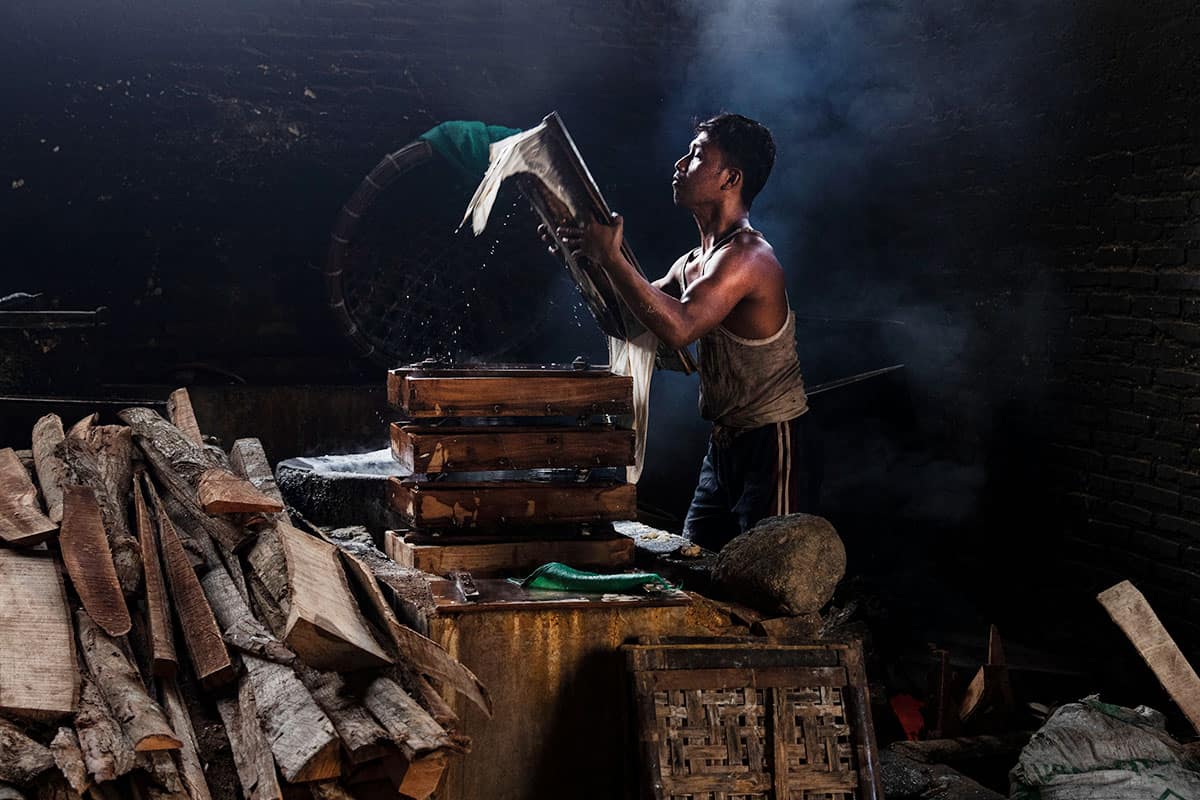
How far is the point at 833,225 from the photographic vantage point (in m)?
8.48

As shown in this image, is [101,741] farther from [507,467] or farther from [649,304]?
[649,304]

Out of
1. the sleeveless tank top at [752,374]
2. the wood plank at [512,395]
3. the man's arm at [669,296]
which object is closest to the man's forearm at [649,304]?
the man's arm at [669,296]

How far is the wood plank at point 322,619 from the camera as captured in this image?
2439mm

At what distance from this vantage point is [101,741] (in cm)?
228

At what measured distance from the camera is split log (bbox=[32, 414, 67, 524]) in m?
3.34

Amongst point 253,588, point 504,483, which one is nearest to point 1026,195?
point 504,483

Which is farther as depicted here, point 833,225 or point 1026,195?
point 833,225

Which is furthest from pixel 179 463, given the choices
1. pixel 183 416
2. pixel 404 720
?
pixel 404 720

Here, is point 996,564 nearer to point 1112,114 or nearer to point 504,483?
point 1112,114

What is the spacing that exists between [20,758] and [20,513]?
1.07m

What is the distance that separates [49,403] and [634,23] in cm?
556

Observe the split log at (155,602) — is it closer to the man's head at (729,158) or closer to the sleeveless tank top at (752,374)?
the sleeveless tank top at (752,374)

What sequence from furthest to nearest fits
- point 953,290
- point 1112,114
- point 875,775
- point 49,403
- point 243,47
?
point 243,47 < point 953,290 < point 1112,114 < point 49,403 < point 875,775

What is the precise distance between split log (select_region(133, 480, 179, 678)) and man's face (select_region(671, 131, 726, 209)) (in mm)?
2297
